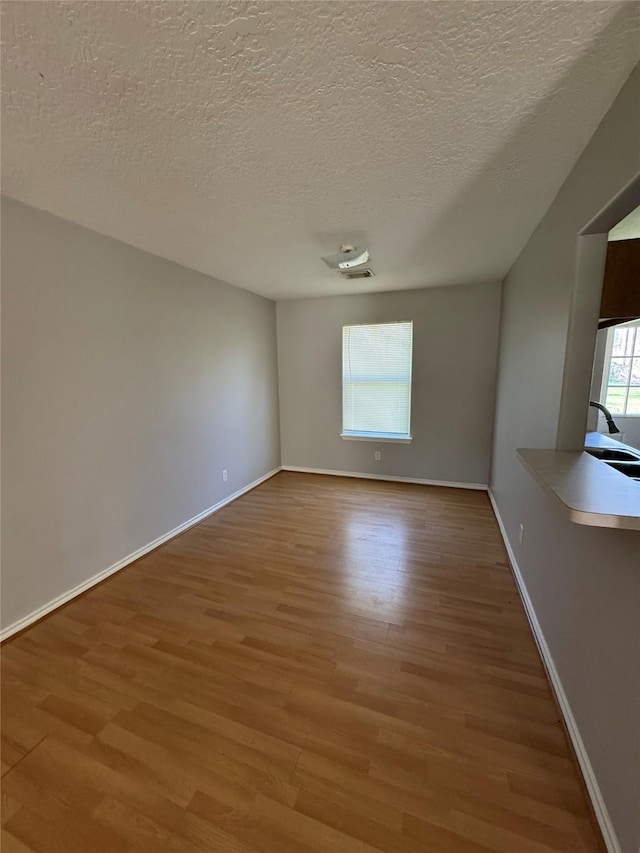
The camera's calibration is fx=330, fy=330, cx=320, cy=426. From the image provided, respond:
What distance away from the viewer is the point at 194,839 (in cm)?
103

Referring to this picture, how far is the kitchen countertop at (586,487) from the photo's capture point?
0.85 m

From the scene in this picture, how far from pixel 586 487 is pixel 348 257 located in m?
2.21

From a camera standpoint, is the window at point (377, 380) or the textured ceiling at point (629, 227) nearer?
the textured ceiling at point (629, 227)

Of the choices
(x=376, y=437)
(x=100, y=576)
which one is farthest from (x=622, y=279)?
(x=100, y=576)

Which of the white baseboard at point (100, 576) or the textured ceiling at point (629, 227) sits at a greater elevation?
the textured ceiling at point (629, 227)

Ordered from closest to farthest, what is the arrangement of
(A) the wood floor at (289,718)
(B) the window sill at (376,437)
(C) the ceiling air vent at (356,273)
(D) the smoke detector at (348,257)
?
1. (A) the wood floor at (289,718)
2. (D) the smoke detector at (348,257)
3. (C) the ceiling air vent at (356,273)
4. (B) the window sill at (376,437)

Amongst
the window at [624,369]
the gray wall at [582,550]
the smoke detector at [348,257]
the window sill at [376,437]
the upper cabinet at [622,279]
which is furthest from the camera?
the window at [624,369]

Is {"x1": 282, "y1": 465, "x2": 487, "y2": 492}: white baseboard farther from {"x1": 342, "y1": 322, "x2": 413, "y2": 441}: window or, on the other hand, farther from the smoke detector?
the smoke detector

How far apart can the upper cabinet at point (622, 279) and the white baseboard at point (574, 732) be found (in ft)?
5.50

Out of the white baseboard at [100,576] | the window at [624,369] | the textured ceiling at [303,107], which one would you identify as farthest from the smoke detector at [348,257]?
the window at [624,369]

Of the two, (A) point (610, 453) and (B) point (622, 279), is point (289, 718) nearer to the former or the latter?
(A) point (610, 453)

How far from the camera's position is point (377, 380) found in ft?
14.0

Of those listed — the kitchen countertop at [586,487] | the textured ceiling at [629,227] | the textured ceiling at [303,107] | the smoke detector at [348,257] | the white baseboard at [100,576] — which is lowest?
the white baseboard at [100,576]

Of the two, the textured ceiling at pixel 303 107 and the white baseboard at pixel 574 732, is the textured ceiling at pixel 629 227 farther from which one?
the white baseboard at pixel 574 732
